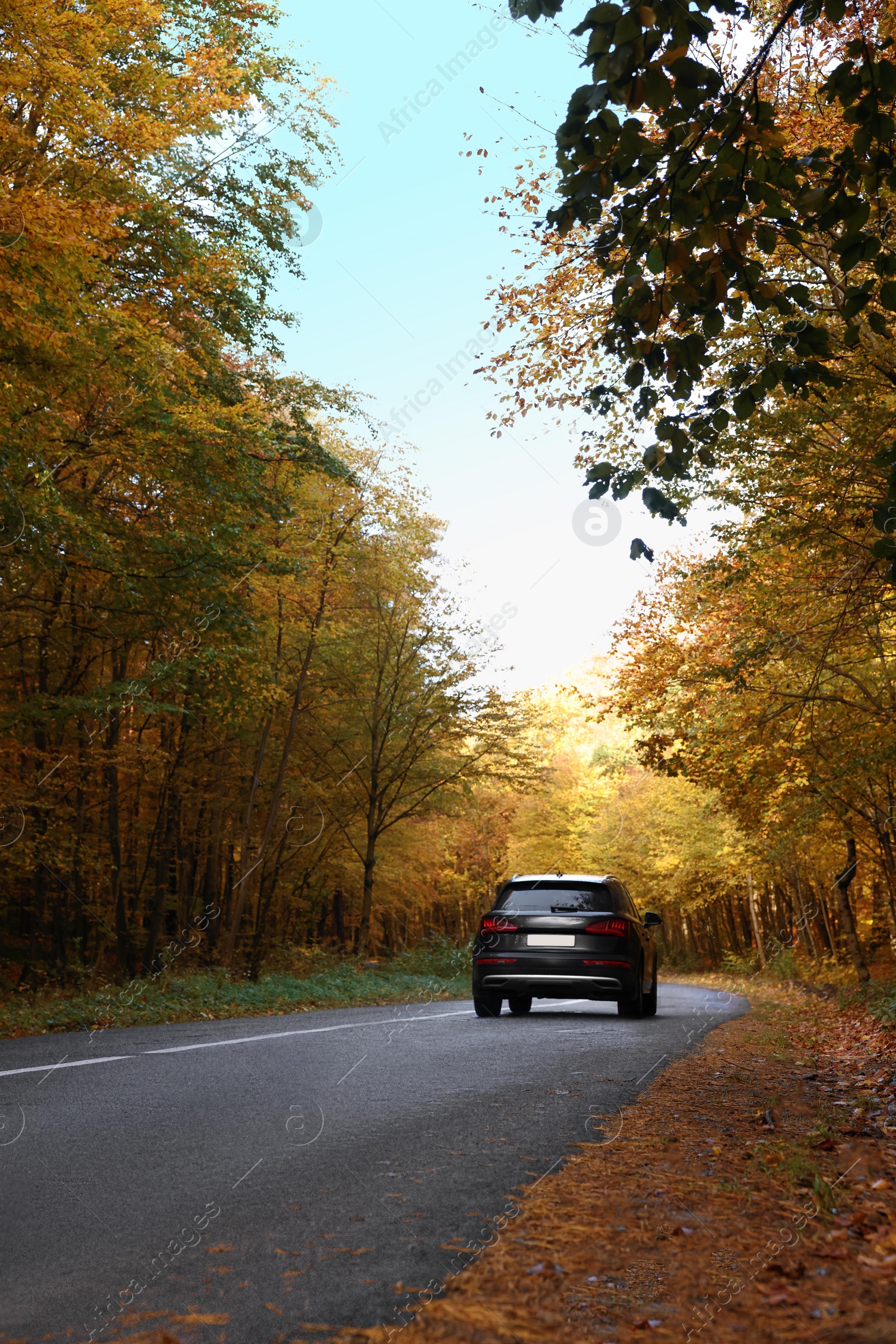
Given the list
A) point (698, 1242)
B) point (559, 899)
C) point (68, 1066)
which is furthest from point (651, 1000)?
point (698, 1242)

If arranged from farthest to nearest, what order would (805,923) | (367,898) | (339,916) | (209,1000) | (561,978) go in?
1. (339,916)
2. (805,923)
3. (367,898)
4. (209,1000)
5. (561,978)

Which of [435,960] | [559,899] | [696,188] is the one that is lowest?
[435,960]

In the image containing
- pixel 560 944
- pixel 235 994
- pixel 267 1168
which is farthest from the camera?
pixel 235 994

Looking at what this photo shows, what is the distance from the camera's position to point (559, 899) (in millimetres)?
12758

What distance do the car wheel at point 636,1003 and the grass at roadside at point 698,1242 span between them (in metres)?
6.59

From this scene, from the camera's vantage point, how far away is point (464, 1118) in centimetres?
595

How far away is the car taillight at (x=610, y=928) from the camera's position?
12.4 meters

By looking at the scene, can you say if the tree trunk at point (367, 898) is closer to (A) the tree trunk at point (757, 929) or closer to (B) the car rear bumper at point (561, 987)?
(B) the car rear bumper at point (561, 987)

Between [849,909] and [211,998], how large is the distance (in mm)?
16849

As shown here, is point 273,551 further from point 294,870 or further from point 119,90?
point 294,870

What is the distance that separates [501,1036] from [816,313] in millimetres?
7882

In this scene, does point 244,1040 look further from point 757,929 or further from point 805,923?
point 757,929

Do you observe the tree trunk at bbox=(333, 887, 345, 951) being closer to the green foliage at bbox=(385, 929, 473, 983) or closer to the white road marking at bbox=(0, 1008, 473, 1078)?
the green foliage at bbox=(385, 929, 473, 983)

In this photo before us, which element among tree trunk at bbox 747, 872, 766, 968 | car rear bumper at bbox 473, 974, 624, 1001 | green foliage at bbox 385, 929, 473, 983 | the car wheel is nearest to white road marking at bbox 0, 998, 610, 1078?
car rear bumper at bbox 473, 974, 624, 1001
